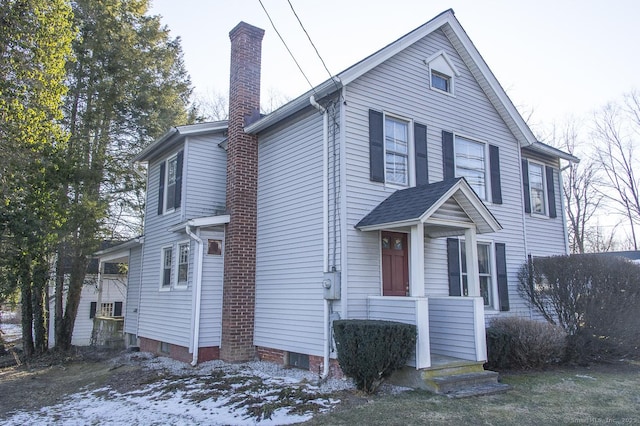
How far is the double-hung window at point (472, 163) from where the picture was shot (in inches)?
447

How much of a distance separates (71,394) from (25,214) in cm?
494

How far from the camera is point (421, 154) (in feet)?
33.8

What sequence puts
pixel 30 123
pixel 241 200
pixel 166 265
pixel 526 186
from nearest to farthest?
pixel 30 123, pixel 241 200, pixel 166 265, pixel 526 186

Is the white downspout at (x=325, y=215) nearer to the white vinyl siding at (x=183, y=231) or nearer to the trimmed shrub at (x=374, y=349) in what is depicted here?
the trimmed shrub at (x=374, y=349)

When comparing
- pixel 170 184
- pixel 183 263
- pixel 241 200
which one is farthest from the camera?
pixel 170 184

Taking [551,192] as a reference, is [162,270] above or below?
below

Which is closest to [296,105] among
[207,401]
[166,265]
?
[207,401]

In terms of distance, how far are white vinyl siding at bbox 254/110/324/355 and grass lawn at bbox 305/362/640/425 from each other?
2511mm

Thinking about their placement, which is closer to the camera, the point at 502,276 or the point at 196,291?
the point at 196,291

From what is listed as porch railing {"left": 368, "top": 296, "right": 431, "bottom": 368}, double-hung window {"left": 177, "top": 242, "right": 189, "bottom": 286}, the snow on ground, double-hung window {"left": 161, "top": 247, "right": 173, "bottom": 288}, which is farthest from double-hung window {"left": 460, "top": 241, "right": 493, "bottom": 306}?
double-hung window {"left": 161, "top": 247, "right": 173, "bottom": 288}

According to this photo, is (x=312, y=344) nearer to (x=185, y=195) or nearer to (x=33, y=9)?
(x=185, y=195)

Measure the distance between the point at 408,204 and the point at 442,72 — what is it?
434 cm

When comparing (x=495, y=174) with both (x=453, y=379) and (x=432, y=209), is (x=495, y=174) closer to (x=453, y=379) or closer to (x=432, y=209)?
(x=432, y=209)

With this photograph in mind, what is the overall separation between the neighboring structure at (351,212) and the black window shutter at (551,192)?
0.06m
